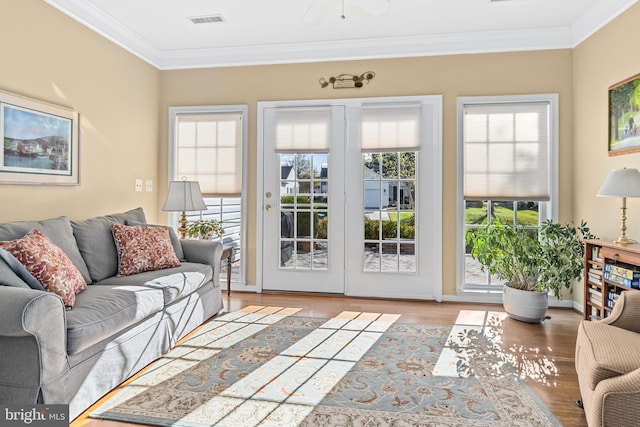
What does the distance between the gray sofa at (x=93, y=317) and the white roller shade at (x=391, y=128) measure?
6.55ft

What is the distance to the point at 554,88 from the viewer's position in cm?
411

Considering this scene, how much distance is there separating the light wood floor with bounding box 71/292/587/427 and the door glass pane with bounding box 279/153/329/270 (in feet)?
1.44

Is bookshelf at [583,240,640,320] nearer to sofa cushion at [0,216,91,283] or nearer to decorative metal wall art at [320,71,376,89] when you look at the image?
decorative metal wall art at [320,71,376,89]

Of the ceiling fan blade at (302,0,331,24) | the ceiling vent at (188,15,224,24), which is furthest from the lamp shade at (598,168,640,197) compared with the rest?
the ceiling vent at (188,15,224,24)

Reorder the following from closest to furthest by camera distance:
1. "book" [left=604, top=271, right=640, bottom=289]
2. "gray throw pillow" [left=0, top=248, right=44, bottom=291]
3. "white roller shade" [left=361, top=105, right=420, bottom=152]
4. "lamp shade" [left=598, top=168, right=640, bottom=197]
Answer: "gray throw pillow" [left=0, top=248, right=44, bottom=291], "book" [left=604, top=271, right=640, bottom=289], "lamp shade" [left=598, top=168, right=640, bottom=197], "white roller shade" [left=361, top=105, right=420, bottom=152]

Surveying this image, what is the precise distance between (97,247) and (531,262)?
12.0ft

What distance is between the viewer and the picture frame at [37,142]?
9.53ft

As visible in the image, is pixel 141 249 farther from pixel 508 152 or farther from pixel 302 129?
pixel 508 152

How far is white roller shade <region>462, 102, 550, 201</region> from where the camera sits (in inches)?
162

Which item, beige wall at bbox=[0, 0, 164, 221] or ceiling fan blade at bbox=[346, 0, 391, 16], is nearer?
ceiling fan blade at bbox=[346, 0, 391, 16]

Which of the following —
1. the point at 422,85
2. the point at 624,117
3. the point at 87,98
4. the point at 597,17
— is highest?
the point at 597,17

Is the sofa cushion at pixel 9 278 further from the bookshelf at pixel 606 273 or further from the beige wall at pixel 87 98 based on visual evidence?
the bookshelf at pixel 606 273

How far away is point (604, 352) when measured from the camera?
5.91 feet

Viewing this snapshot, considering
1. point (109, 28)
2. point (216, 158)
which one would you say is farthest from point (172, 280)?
point (109, 28)
